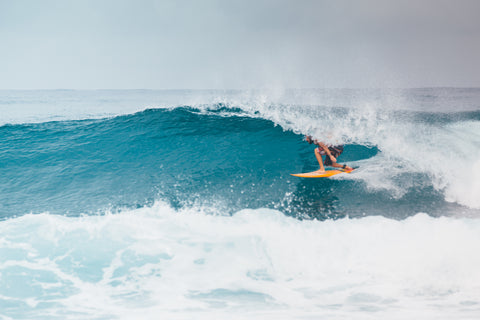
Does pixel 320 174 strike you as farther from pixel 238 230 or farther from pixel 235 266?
pixel 235 266

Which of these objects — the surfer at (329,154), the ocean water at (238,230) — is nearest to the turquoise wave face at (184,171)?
the ocean water at (238,230)

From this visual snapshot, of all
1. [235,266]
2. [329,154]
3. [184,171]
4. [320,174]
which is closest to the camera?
[235,266]

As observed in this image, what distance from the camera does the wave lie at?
11.4 feet

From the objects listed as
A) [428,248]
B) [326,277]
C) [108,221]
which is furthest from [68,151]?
[428,248]

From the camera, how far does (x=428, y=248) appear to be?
14.4 feet

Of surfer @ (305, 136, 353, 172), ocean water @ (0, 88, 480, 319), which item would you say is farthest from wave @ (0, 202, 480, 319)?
surfer @ (305, 136, 353, 172)

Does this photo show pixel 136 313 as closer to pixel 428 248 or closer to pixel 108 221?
pixel 108 221

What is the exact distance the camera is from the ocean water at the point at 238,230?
358 cm

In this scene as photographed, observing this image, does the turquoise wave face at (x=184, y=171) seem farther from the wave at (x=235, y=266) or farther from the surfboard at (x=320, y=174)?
the wave at (x=235, y=266)

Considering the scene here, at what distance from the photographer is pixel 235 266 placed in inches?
166

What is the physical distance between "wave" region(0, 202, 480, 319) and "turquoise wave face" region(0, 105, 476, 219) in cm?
42

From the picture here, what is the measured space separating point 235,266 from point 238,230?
76 centimetres

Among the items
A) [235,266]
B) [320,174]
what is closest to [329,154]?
[320,174]

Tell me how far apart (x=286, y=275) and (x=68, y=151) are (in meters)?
7.35
